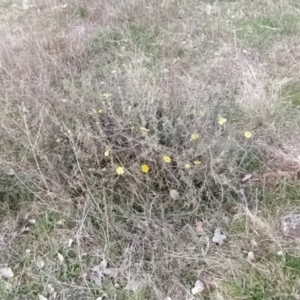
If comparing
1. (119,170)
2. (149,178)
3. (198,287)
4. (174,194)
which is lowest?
(198,287)

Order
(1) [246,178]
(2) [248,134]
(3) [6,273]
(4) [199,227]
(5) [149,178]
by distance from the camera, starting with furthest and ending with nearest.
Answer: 1. (2) [248,134]
2. (1) [246,178]
3. (5) [149,178]
4. (4) [199,227]
5. (3) [6,273]

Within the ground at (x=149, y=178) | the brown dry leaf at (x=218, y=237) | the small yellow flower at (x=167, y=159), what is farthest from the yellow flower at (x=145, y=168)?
the brown dry leaf at (x=218, y=237)

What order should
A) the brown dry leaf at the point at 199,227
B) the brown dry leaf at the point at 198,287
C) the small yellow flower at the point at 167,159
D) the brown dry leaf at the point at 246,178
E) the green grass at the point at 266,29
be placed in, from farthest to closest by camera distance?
the green grass at the point at 266,29, the brown dry leaf at the point at 246,178, the small yellow flower at the point at 167,159, the brown dry leaf at the point at 199,227, the brown dry leaf at the point at 198,287

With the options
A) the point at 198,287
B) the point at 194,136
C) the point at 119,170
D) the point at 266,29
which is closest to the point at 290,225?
the point at 198,287

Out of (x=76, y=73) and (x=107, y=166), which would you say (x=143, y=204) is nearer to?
(x=107, y=166)

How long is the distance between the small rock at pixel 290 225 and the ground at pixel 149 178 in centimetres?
4

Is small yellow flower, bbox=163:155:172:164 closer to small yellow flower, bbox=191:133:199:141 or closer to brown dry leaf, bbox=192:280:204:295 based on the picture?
small yellow flower, bbox=191:133:199:141

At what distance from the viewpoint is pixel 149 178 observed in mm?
2500

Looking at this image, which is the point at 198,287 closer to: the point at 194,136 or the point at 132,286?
the point at 132,286

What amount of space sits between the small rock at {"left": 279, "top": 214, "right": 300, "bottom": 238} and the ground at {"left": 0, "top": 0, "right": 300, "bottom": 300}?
4 cm

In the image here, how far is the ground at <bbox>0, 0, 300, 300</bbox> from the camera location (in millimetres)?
2191

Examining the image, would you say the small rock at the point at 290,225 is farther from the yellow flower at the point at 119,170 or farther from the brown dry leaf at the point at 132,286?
the yellow flower at the point at 119,170

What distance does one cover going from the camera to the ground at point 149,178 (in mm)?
2191

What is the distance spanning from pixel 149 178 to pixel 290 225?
82 centimetres
